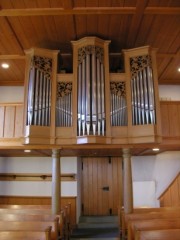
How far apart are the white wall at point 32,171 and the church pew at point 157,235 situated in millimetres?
4297

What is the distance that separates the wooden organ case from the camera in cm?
479

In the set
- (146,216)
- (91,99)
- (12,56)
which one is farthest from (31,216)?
(12,56)

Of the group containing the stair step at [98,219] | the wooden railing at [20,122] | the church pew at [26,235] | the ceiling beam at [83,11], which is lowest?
the stair step at [98,219]

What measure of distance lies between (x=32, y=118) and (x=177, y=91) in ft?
16.1

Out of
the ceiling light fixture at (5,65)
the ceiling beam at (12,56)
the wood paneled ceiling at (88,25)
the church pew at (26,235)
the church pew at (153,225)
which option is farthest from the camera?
the ceiling light fixture at (5,65)

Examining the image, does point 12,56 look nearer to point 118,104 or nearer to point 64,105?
point 64,105

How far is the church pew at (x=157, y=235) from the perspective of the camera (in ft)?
11.2

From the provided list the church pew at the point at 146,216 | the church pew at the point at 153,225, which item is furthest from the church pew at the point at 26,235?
the church pew at the point at 146,216

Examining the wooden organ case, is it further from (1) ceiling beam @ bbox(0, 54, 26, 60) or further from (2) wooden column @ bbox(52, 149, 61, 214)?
(1) ceiling beam @ bbox(0, 54, 26, 60)

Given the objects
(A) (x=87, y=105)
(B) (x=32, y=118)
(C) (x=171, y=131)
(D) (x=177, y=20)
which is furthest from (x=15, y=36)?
(C) (x=171, y=131)

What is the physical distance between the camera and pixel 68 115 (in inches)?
197

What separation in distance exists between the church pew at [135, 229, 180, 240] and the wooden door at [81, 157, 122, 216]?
457cm

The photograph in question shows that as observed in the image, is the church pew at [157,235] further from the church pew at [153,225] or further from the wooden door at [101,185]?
the wooden door at [101,185]

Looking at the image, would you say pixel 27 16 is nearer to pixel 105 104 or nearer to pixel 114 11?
pixel 114 11
